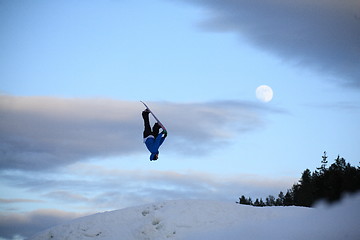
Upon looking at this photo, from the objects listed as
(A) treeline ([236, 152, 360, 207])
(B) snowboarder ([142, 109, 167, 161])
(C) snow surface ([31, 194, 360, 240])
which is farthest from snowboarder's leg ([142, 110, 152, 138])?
(A) treeline ([236, 152, 360, 207])

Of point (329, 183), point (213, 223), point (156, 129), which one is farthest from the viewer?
point (329, 183)

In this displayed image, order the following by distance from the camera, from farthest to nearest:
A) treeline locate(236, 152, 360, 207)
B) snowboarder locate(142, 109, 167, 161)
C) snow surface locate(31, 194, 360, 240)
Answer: treeline locate(236, 152, 360, 207)
snowboarder locate(142, 109, 167, 161)
snow surface locate(31, 194, 360, 240)

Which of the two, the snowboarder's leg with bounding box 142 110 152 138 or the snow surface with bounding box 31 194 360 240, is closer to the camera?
the snow surface with bounding box 31 194 360 240

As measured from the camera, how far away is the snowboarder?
84.0ft

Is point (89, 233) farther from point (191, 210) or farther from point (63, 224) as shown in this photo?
point (191, 210)

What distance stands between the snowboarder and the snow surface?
3.46 meters

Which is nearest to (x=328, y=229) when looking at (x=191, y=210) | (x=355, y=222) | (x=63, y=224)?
(x=355, y=222)

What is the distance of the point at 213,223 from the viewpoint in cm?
2558

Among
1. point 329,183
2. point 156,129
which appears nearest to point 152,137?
point 156,129

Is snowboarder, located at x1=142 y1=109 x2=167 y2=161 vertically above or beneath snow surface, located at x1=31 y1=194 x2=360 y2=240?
above

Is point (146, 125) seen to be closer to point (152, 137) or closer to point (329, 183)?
point (152, 137)

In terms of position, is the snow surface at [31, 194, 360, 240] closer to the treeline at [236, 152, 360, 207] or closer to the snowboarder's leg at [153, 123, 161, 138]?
the snowboarder's leg at [153, 123, 161, 138]

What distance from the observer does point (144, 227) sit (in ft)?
84.6

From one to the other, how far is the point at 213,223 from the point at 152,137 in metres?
5.11
